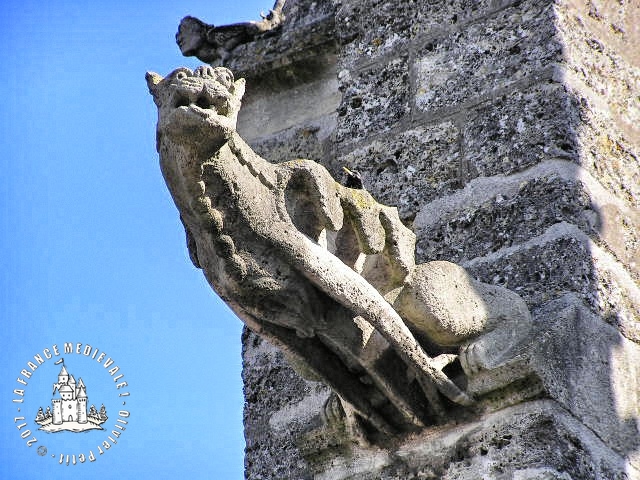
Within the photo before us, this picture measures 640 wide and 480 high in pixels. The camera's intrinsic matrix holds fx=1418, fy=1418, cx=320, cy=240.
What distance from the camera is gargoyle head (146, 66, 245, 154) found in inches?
117

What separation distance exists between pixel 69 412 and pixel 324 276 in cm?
390

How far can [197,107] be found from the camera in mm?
2990

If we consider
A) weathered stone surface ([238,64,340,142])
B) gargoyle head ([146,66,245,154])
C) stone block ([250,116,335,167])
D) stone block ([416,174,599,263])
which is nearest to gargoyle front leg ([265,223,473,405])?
gargoyle head ([146,66,245,154])

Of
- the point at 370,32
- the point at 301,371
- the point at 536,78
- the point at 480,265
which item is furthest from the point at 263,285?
the point at 370,32

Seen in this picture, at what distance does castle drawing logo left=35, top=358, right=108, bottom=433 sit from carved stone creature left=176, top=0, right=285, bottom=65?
223 cm

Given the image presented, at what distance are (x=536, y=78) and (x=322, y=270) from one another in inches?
43.9

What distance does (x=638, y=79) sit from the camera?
Result: 4.31m

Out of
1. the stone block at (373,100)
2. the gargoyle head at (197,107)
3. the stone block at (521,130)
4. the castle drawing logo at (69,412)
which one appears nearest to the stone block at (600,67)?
the stone block at (521,130)

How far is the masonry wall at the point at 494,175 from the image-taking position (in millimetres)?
3465

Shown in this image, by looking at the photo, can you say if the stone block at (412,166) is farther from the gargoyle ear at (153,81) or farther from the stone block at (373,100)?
the gargoyle ear at (153,81)

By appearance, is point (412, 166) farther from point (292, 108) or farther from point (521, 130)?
point (292, 108)

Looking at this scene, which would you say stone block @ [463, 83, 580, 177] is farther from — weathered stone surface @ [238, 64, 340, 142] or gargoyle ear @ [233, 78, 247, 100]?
gargoyle ear @ [233, 78, 247, 100]

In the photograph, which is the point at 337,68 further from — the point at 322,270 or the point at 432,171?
the point at 322,270

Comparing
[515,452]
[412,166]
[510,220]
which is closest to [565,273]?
[510,220]
